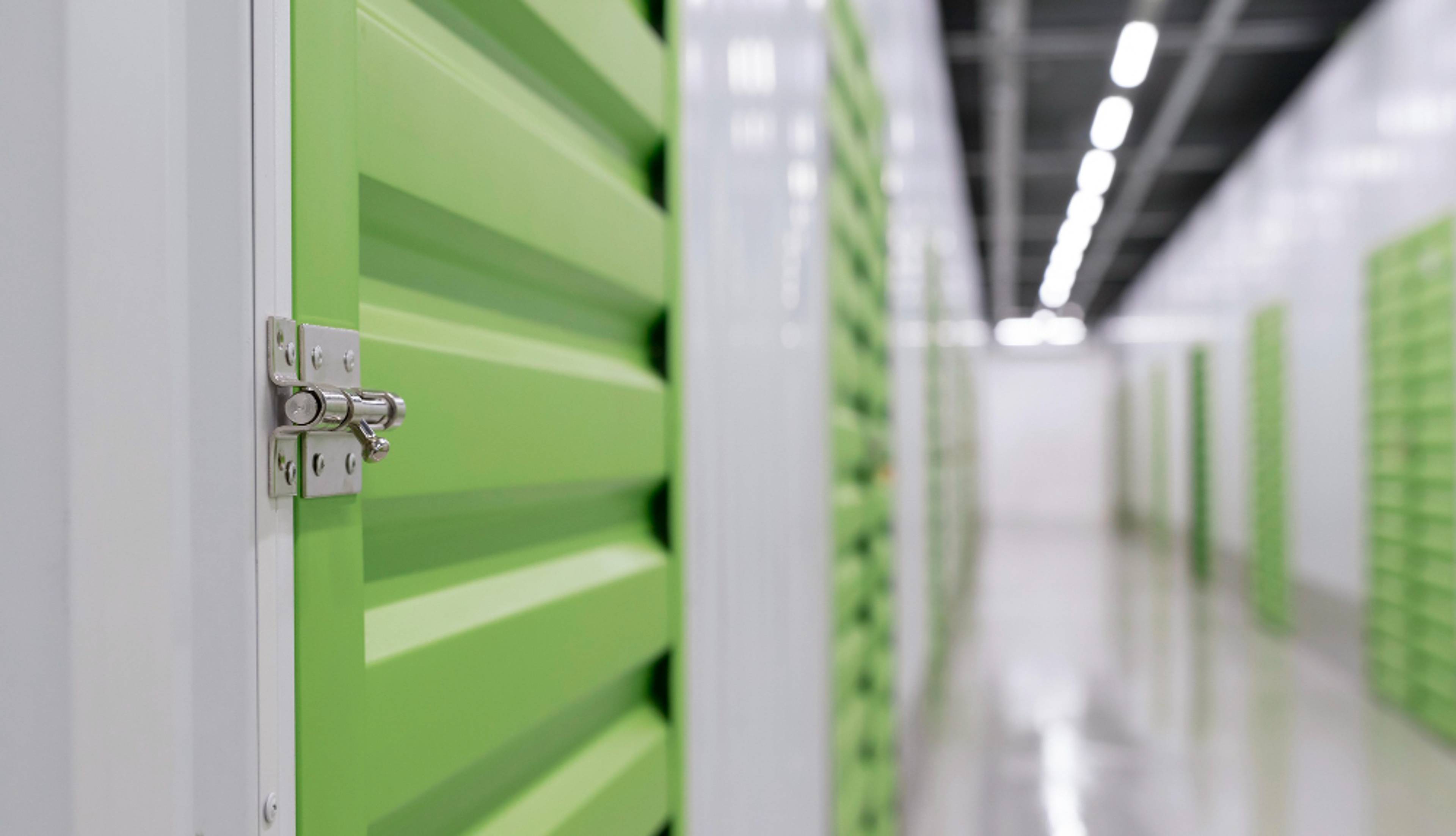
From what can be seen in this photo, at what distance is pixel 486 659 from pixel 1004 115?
8.91 metres

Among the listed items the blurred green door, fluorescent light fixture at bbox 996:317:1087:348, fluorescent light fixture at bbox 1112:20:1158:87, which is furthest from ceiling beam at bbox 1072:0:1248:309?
fluorescent light fixture at bbox 996:317:1087:348

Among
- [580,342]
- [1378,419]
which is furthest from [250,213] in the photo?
[1378,419]

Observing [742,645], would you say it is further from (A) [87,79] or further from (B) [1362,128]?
(B) [1362,128]

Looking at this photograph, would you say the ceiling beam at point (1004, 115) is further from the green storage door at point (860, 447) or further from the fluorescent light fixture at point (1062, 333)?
the fluorescent light fixture at point (1062, 333)

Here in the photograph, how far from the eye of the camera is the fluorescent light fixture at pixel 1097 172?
10.0 meters

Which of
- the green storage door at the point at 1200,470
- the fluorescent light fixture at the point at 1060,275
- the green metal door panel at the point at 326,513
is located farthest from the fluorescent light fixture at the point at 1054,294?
the green metal door panel at the point at 326,513

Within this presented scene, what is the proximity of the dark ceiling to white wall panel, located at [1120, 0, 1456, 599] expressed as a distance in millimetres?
256

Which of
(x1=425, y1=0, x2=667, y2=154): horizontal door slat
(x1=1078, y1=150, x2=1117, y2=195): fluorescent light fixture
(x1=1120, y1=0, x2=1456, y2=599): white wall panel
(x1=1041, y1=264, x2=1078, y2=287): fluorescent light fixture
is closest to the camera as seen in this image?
(x1=425, y1=0, x2=667, y2=154): horizontal door slat

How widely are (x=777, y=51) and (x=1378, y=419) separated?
576 centimetres

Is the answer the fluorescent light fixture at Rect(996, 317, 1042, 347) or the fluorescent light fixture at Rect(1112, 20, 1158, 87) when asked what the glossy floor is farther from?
the fluorescent light fixture at Rect(996, 317, 1042, 347)

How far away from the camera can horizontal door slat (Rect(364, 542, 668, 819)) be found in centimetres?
70

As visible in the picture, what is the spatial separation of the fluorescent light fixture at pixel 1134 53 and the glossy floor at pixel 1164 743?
4.25 meters

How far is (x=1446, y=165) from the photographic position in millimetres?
5316

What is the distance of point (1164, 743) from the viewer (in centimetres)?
496
